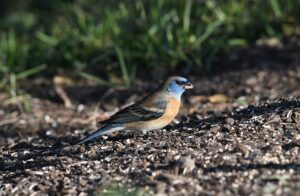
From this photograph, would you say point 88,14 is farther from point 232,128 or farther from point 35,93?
point 232,128

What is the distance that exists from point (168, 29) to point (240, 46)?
1.05 metres

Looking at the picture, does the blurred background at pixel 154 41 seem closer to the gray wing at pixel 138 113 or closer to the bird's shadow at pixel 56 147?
the bird's shadow at pixel 56 147

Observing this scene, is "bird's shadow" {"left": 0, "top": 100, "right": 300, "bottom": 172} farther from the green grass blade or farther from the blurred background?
the blurred background

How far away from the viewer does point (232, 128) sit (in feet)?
19.9

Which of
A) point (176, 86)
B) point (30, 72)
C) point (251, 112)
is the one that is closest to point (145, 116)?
point (176, 86)

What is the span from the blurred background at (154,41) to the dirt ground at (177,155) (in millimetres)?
1204

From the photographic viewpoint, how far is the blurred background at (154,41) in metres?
9.58

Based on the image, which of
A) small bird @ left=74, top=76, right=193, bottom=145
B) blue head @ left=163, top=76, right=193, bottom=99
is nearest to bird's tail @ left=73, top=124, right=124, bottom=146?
small bird @ left=74, top=76, right=193, bottom=145

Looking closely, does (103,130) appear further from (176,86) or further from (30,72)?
(30,72)

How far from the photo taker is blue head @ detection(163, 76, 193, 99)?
681 centimetres

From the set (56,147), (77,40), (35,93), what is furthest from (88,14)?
(56,147)

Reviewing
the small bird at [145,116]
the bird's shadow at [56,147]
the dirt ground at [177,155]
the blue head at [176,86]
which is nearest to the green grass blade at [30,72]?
the dirt ground at [177,155]

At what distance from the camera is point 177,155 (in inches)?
214

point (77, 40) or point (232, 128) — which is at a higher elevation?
point (77, 40)
